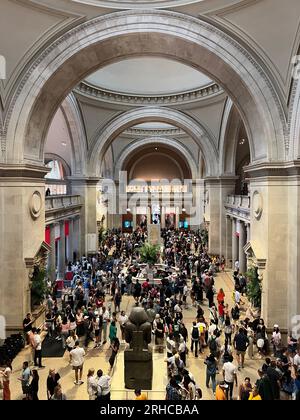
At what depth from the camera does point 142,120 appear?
2622 cm

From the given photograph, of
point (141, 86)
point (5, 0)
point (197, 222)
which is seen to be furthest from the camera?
point (197, 222)

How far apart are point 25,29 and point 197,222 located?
97.4 feet

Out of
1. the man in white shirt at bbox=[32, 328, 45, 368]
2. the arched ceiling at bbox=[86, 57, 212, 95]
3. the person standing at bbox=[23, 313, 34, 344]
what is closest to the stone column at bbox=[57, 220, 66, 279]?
the person standing at bbox=[23, 313, 34, 344]

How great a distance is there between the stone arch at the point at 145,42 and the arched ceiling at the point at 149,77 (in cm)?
1086

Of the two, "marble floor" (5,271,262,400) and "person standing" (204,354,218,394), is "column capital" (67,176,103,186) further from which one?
"person standing" (204,354,218,394)

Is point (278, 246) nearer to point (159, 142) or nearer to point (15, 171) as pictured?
point (15, 171)

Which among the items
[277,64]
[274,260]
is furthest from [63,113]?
[274,260]

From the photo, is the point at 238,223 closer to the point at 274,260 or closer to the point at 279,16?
the point at 274,260

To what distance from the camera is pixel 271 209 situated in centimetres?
1123

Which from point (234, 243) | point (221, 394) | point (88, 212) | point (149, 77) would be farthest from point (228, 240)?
point (221, 394)

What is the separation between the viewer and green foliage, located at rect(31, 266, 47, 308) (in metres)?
11.9

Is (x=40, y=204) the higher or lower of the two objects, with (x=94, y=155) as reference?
lower

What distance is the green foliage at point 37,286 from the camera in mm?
11945
